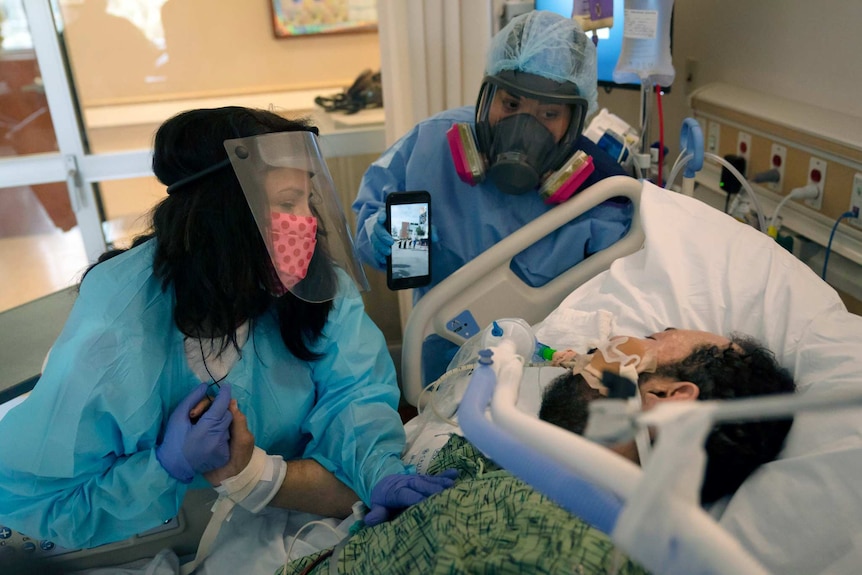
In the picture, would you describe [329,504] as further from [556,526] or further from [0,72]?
[0,72]

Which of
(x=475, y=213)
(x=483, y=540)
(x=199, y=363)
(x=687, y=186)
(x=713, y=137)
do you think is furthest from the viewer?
(x=713, y=137)

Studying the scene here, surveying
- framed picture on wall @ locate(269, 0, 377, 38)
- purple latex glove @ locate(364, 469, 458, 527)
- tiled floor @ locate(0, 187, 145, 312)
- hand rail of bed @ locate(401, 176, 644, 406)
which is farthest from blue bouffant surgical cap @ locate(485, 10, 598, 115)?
tiled floor @ locate(0, 187, 145, 312)

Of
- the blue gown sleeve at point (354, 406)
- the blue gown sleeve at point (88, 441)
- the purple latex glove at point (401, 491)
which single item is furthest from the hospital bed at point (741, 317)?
the blue gown sleeve at point (88, 441)

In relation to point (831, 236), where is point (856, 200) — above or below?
above

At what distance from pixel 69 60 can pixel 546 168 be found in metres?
2.15

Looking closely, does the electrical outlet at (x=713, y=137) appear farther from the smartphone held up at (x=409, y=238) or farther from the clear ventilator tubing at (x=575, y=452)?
the clear ventilator tubing at (x=575, y=452)

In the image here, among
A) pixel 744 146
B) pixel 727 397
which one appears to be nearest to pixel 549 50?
pixel 744 146

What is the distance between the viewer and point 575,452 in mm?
625

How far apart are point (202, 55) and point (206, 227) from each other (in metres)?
2.09

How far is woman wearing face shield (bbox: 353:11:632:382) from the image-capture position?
1.73 metres

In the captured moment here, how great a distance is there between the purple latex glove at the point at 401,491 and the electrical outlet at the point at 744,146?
1.48 metres

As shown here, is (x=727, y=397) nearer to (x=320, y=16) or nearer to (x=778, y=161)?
(x=778, y=161)

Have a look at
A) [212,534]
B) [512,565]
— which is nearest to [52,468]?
[212,534]

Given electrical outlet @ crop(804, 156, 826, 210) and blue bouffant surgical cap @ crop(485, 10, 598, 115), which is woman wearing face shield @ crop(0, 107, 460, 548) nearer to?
blue bouffant surgical cap @ crop(485, 10, 598, 115)
